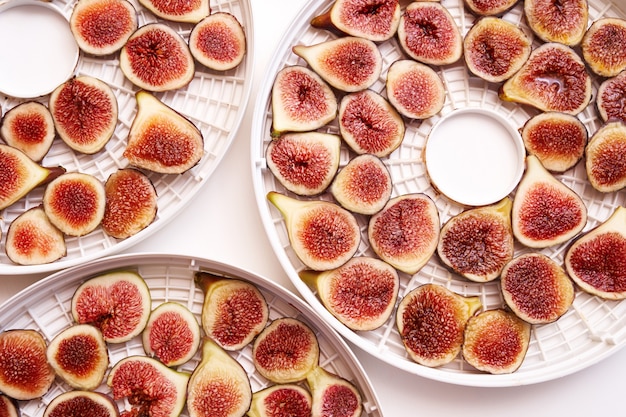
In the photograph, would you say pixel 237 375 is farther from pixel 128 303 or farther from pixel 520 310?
pixel 520 310

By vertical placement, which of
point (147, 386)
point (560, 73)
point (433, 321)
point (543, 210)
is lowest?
point (147, 386)

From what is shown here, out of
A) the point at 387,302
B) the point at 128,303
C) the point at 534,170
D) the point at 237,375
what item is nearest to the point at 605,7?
the point at 534,170

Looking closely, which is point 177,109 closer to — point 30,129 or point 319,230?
point 30,129

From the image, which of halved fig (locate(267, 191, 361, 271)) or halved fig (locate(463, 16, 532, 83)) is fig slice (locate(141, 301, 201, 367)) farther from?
halved fig (locate(463, 16, 532, 83))

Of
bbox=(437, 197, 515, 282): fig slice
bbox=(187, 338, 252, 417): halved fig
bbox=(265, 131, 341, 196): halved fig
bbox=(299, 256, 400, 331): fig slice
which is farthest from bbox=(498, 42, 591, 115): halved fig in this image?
bbox=(187, 338, 252, 417): halved fig

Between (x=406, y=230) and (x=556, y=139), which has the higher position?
(x=556, y=139)

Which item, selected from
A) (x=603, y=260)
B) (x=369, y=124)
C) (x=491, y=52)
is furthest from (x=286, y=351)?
(x=491, y=52)

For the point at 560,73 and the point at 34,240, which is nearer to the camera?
the point at 34,240
